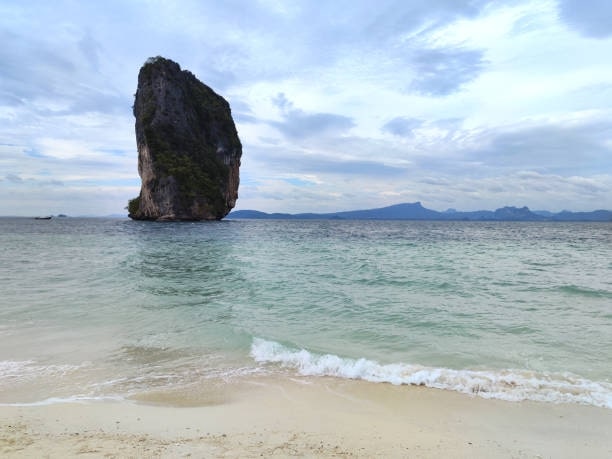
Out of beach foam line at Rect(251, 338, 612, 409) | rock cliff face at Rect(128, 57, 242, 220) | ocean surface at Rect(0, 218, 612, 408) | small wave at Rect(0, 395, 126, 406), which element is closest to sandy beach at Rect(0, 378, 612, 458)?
small wave at Rect(0, 395, 126, 406)

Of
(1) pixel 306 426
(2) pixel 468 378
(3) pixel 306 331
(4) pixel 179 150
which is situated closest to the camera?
(1) pixel 306 426

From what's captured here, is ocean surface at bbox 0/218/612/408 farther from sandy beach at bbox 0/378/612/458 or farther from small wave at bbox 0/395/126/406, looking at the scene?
sandy beach at bbox 0/378/612/458

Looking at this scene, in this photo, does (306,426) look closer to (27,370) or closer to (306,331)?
(306,331)

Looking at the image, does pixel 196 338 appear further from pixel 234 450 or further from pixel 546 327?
pixel 546 327

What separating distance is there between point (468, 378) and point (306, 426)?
2.89 meters

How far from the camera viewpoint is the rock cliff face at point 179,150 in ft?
253

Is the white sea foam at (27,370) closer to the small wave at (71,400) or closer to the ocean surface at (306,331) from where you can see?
the ocean surface at (306,331)

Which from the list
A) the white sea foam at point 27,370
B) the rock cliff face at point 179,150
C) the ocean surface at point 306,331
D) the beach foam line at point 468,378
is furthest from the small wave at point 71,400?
the rock cliff face at point 179,150

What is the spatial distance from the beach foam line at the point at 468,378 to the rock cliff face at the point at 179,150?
75405 mm

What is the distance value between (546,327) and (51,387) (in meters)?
9.65

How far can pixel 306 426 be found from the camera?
440 cm

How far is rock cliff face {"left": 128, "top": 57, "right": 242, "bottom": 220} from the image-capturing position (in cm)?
7719

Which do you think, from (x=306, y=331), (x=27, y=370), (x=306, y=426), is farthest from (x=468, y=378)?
(x=27, y=370)

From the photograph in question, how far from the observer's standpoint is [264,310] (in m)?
10.4
